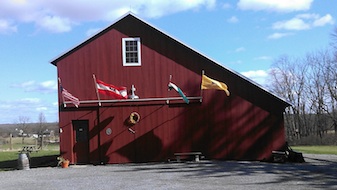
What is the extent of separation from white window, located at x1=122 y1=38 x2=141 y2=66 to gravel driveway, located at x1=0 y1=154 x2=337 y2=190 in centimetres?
552

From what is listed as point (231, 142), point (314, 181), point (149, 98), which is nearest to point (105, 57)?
point (149, 98)

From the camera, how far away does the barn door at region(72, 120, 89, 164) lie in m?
20.0

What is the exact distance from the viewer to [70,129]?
1991cm

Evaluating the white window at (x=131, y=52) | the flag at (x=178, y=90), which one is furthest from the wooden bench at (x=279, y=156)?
the white window at (x=131, y=52)

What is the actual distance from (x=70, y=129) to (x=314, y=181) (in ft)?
39.2

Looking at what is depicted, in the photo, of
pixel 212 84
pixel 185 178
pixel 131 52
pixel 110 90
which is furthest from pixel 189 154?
pixel 185 178

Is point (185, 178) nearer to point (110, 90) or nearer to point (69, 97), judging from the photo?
point (110, 90)

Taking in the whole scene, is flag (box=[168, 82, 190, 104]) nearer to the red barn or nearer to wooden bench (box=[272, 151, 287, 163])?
the red barn

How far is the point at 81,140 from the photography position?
790 inches

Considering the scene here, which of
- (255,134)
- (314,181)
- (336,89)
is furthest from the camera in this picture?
(336,89)

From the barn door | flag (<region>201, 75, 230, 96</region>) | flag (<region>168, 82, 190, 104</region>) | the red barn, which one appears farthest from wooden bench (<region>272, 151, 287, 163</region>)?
the barn door

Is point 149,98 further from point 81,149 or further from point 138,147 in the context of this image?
point 81,149

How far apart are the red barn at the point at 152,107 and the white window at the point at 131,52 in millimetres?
50

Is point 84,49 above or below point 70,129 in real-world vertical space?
above
